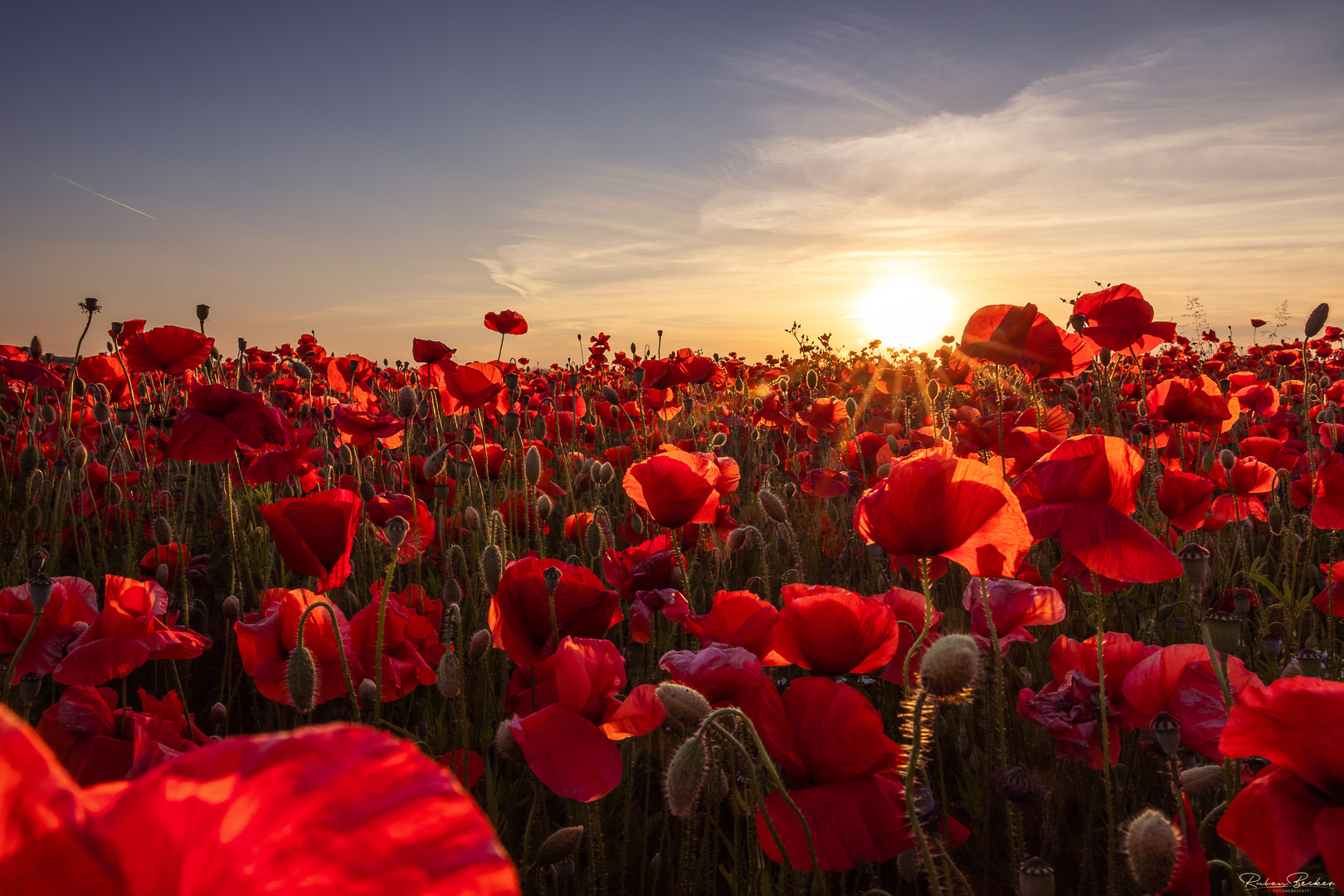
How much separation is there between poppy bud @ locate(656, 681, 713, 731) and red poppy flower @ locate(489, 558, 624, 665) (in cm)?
60

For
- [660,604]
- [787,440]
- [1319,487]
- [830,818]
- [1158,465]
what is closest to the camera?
[830,818]

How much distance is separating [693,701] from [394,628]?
3.63 feet

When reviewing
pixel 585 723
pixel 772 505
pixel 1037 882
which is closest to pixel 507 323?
pixel 772 505

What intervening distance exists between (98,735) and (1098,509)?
191cm

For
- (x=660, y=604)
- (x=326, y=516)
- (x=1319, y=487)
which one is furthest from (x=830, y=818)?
(x=1319, y=487)

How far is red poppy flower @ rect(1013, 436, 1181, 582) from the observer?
4.77 ft

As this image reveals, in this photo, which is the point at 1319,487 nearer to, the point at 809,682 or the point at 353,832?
the point at 809,682

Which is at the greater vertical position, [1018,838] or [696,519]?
[696,519]

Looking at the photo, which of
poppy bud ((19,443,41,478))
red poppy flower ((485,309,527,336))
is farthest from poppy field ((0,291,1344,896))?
red poppy flower ((485,309,527,336))

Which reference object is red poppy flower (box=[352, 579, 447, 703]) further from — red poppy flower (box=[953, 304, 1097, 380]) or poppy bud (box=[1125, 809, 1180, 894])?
red poppy flower (box=[953, 304, 1097, 380])

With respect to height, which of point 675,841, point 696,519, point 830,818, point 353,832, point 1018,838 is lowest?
point 675,841

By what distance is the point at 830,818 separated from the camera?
4.04 ft

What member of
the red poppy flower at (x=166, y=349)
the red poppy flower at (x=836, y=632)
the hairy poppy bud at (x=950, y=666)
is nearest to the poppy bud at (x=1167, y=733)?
the red poppy flower at (x=836, y=632)

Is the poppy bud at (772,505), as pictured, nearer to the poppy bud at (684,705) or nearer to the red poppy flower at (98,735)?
the poppy bud at (684,705)
